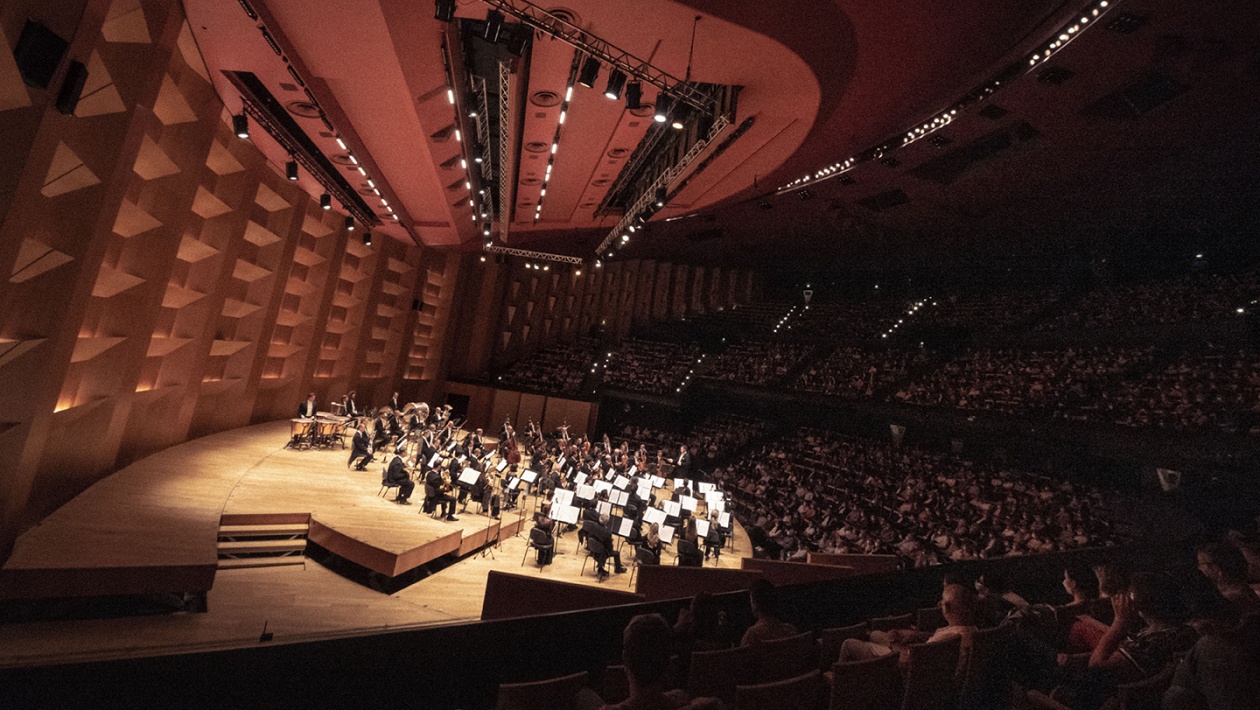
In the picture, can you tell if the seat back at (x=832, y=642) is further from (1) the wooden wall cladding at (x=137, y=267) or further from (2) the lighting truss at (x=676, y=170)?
(1) the wooden wall cladding at (x=137, y=267)

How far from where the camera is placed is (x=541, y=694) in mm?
2311

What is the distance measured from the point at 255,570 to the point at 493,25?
22.5ft

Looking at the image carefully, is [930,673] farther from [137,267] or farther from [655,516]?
[137,267]

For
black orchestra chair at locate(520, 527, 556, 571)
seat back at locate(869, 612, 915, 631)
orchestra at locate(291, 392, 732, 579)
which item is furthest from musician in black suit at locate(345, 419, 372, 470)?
seat back at locate(869, 612, 915, 631)

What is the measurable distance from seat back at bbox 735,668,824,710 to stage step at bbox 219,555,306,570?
6621 millimetres

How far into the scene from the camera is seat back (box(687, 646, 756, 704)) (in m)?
2.90

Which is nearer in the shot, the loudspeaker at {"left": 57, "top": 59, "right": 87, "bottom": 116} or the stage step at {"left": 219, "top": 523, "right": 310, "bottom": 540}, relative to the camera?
the loudspeaker at {"left": 57, "top": 59, "right": 87, "bottom": 116}

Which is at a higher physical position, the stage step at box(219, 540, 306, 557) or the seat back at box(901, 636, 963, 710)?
the seat back at box(901, 636, 963, 710)

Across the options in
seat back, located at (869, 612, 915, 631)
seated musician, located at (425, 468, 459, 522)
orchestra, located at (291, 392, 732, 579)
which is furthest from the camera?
seated musician, located at (425, 468, 459, 522)

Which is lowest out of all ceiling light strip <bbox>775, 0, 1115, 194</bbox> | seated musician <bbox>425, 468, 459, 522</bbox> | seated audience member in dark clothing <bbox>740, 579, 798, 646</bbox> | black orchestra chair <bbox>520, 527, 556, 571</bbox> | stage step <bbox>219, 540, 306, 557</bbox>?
stage step <bbox>219, 540, 306, 557</bbox>

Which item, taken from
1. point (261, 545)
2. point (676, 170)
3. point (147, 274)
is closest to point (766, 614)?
point (261, 545)

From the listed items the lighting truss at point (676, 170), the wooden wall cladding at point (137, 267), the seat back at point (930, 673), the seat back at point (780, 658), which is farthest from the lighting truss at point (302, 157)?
the seat back at point (930, 673)

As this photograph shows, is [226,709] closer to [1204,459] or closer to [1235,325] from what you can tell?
[1204,459]

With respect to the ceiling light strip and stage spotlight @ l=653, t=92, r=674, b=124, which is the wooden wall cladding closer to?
stage spotlight @ l=653, t=92, r=674, b=124
